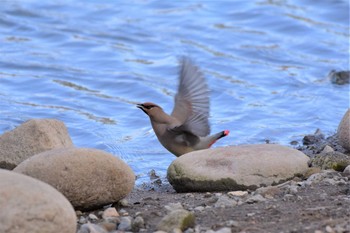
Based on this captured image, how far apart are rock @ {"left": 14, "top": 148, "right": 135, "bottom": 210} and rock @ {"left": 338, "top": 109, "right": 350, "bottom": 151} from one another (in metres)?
2.73

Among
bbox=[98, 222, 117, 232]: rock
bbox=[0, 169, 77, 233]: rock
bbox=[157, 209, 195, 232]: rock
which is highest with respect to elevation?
bbox=[0, 169, 77, 233]: rock

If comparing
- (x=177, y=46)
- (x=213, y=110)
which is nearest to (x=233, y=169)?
(x=213, y=110)

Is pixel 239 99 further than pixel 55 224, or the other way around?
pixel 239 99

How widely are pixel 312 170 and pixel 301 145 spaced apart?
2.36 meters

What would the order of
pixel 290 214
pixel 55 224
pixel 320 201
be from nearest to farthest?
pixel 55 224 < pixel 290 214 < pixel 320 201

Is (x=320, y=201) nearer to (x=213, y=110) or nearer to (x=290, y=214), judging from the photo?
(x=290, y=214)

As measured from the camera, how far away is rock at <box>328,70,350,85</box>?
12.7 meters

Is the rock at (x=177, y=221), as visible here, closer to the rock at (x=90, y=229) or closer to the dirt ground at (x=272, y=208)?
the dirt ground at (x=272, y=208)

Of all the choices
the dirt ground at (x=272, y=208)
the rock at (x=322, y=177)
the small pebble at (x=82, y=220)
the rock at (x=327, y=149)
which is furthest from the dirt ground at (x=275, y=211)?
the rock at (x=327, y=149)

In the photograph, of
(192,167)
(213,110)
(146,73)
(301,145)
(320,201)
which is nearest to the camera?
(320,201)

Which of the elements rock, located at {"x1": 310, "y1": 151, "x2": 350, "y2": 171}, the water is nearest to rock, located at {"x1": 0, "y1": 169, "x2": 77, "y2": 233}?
rock, located at {"x1": 310, "y1": 151, "x2": 350, "y2": 171}

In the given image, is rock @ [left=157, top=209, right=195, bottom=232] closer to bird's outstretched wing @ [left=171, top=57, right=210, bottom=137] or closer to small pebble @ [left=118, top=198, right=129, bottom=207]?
small pebble @ [left=118, top=198, right=129, bottom=207]

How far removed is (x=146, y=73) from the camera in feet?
42.3

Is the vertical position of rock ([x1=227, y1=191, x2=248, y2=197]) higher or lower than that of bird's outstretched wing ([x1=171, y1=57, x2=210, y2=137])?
lower
